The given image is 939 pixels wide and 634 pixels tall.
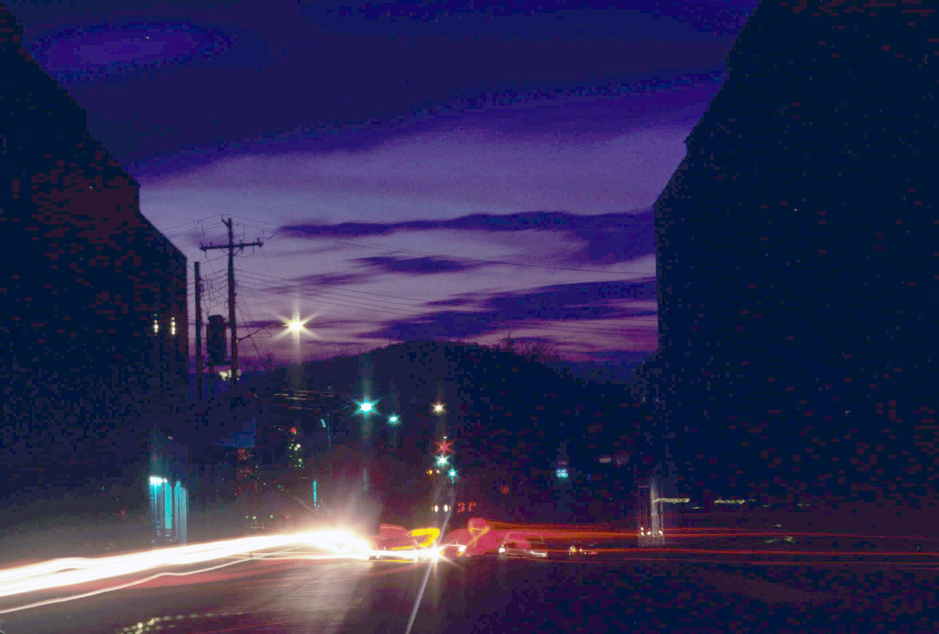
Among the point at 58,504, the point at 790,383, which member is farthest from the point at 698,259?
the point at 58,504

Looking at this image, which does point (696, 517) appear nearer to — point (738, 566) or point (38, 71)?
point (738, 566)

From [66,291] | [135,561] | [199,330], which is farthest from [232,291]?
[135,561]

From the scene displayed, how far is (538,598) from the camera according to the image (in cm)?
1781

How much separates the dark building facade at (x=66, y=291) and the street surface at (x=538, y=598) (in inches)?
259

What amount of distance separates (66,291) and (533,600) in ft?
66.8

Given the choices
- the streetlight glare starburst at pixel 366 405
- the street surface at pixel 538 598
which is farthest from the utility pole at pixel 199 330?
the street surface at pixel 538 598

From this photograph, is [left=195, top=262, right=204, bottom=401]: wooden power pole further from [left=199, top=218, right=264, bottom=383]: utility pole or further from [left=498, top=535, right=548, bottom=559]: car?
[left=498, top=535, right=548, bottom=559]: car

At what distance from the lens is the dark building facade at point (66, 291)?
26344mm

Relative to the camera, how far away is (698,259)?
1953 inches

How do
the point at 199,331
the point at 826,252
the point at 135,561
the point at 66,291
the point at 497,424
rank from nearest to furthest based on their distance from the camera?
the point at 135,561, the point at 66,291, the point at 826,252, the point at 199,331, the point at 497,424

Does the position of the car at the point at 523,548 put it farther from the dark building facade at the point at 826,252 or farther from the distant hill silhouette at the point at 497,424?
the distant hill silhouette at the point at 497,424

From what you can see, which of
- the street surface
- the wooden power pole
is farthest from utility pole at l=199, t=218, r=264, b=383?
the street surface

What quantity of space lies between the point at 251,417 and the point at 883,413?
3023cm

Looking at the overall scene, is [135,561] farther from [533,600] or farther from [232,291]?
[232,291]
